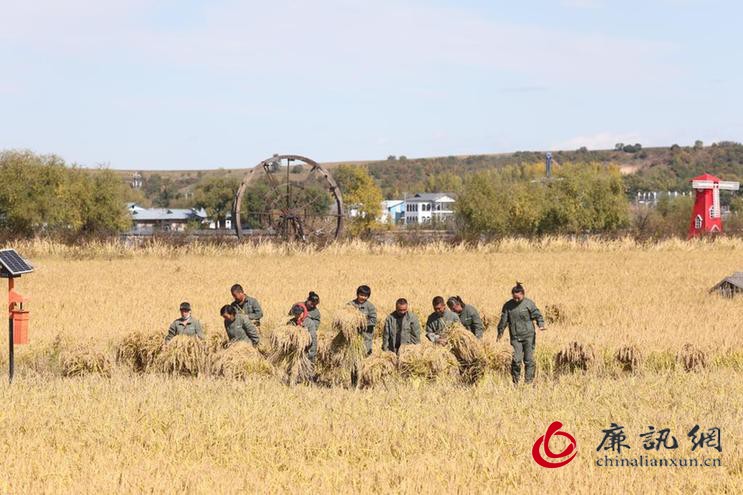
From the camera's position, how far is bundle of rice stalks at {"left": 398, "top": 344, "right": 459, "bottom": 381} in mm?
13359

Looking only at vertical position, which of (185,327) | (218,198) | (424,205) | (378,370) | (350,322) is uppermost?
(218,198)

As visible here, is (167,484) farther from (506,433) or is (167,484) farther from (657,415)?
(657,415)

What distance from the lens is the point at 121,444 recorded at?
1012cm

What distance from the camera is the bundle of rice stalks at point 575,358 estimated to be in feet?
49.4

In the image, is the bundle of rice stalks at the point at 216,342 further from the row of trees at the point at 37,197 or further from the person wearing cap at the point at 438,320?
the row of trees at the point at 37,197

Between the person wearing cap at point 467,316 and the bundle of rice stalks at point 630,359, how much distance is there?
7.17 ft

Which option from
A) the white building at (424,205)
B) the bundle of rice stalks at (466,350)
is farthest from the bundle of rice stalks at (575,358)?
the white building at (424,205)

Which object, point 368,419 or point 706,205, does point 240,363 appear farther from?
point 706,205

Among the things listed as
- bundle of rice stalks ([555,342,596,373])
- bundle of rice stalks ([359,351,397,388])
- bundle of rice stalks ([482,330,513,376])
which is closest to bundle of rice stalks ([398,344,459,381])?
bundle of rice stalks ([359,351,397,388])

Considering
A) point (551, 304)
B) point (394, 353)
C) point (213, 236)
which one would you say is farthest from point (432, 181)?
point (394, 353)

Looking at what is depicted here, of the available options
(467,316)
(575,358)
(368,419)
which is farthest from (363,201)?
(368,419)

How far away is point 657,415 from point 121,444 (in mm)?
5350

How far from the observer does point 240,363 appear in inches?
548

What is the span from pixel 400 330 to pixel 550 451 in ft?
15.1
